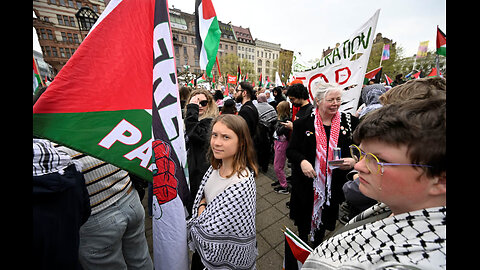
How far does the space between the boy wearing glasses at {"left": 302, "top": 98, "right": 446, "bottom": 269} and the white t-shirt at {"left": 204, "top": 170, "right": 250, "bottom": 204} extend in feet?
2.59

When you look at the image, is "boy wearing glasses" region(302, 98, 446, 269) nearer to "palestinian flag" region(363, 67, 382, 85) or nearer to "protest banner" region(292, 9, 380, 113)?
"protest banner" region(292, 9, 380, 113)

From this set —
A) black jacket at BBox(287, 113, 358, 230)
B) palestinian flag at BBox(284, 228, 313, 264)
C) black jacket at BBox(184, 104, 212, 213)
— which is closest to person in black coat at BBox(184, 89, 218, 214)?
black jacket at BBox(184, 104, 212, 213)

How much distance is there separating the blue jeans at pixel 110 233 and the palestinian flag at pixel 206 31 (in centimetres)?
232

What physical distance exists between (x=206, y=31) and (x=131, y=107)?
244cm

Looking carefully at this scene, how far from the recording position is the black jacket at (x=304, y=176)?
1.99m

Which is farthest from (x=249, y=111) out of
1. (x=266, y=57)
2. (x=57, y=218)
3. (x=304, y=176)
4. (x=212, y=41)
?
(x=266, y=57)

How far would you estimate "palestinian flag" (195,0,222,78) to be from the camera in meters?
2.83

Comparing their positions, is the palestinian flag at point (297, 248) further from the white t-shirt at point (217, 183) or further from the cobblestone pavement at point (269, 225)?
the cobblestone pavement at point (269, 225)

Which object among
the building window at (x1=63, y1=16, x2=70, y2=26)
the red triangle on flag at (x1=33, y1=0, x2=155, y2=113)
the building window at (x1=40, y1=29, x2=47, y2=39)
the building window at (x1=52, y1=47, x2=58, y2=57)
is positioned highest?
the building window at (x1=63, y1=16, x2=70, y2=26)

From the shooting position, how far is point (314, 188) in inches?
81.2

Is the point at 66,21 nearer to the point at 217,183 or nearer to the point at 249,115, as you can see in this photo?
the point at 249,115

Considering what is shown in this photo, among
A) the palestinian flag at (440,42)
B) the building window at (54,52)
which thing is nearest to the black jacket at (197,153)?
the palestinian flag at (440,42)
